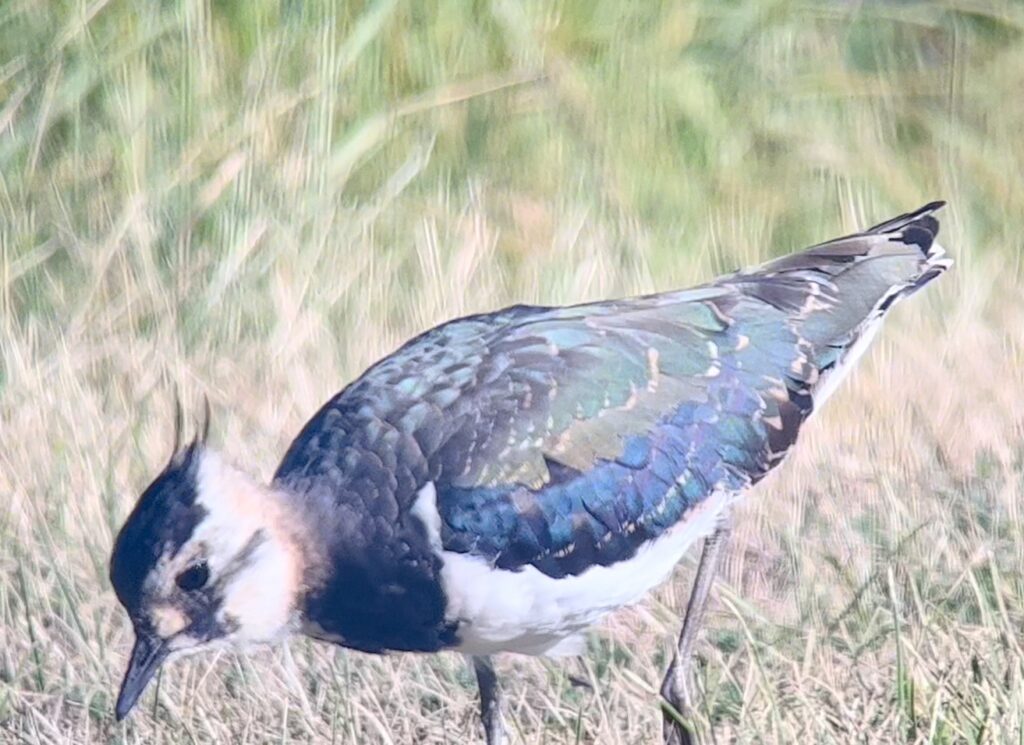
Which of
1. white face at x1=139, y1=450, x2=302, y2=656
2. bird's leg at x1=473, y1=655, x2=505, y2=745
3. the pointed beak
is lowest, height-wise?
bird's leg at x1=473, y1=655, x2=505, y2=745

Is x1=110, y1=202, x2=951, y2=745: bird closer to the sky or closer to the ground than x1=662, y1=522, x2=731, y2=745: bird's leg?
closer to the sky

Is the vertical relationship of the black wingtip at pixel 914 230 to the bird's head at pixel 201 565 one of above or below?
above

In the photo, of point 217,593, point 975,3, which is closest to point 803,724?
point 217,593

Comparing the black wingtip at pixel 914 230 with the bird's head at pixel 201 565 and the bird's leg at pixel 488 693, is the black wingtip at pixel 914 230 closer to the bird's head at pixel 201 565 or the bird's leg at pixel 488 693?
the bird's leg at pixel 488 693

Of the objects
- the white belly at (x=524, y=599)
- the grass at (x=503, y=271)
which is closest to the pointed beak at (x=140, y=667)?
the grass at (x=503, y=271)

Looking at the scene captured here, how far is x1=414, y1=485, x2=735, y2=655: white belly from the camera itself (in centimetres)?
331

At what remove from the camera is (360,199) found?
4930 mm

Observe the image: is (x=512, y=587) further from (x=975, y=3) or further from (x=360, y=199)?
(x=975, y=3)

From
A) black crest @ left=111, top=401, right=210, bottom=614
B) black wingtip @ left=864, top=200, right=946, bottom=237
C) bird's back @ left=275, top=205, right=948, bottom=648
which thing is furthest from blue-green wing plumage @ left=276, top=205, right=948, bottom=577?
black wingtip @ left=864, top=200, right=946, bottom=237

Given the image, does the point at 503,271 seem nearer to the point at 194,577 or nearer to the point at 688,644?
the point at 688,644

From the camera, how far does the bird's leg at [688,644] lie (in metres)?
3.40

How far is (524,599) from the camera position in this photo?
3316 millimetres

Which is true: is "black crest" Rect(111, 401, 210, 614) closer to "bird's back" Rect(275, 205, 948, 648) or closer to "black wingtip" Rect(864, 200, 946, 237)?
"bird's back" Rect(275, 205, 948, 648)

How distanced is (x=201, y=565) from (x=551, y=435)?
637 mm
